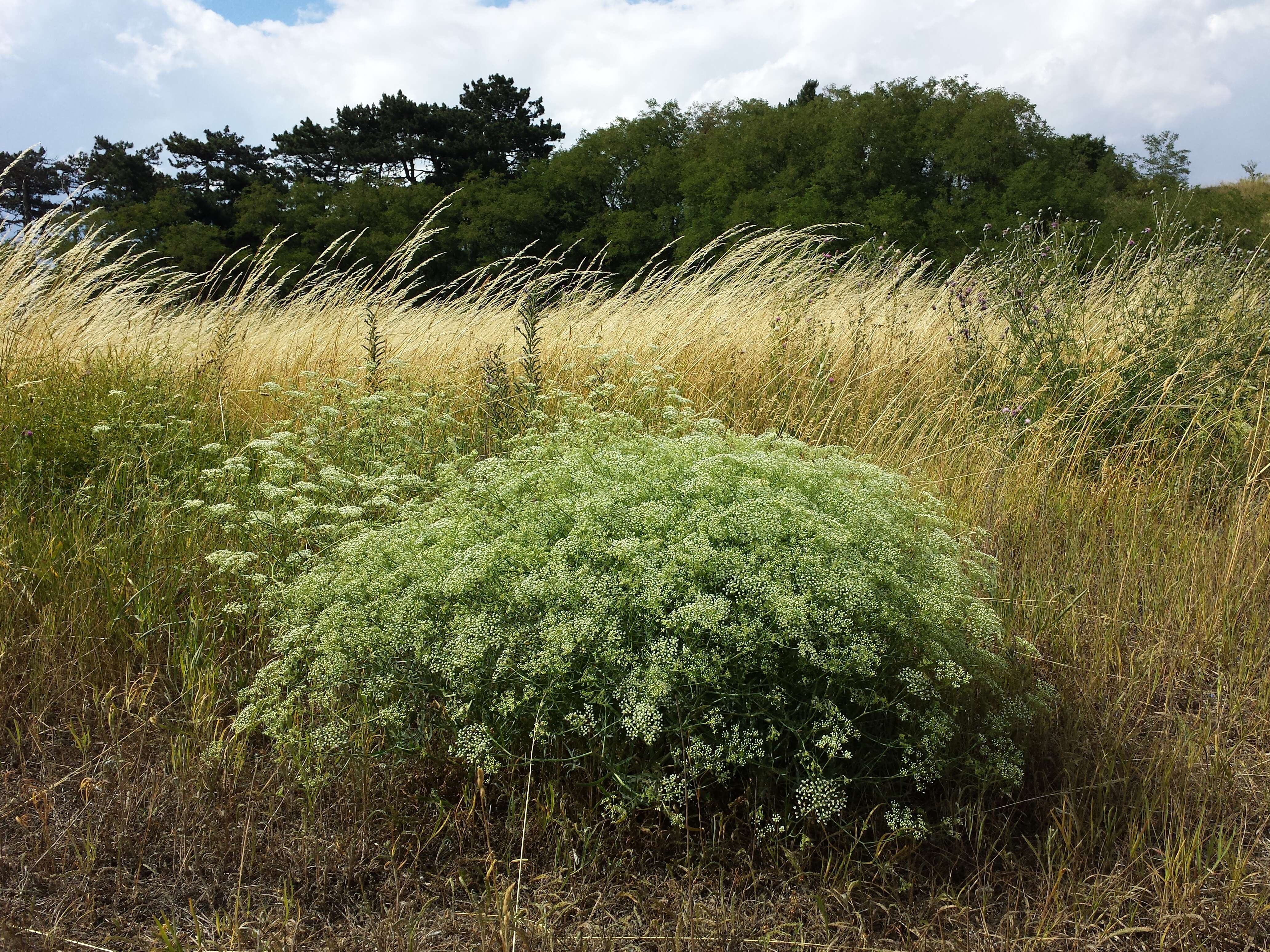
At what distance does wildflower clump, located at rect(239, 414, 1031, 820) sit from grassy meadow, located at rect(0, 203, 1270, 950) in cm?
13

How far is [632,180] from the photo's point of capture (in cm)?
3206

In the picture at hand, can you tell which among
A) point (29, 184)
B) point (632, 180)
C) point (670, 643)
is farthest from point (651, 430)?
point (632, 180)

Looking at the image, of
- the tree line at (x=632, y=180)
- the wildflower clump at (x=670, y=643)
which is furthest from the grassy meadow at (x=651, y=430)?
the tree line at (x=632, y=180)

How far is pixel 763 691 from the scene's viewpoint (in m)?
1.65

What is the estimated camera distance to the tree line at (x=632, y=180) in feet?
85.3

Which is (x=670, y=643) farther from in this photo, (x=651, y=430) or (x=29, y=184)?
(x=29, y=184)

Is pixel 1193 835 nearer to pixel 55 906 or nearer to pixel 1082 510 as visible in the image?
pixel 1082 510

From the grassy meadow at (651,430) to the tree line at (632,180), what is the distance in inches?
761

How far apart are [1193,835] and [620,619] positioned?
1.36 meters

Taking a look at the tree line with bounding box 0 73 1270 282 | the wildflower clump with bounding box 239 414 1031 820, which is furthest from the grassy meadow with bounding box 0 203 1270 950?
the tree line with bounding box 0 73 1270 282

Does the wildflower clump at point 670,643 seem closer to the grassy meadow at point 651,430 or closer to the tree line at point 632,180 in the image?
the grassy meadow at point 651,430

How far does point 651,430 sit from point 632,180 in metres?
31.1

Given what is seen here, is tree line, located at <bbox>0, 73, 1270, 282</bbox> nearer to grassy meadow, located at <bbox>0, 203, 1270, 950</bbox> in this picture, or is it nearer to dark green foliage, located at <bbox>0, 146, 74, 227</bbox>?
dark green foliage, located at <bbox>0, 146, 74, 227</bbox>

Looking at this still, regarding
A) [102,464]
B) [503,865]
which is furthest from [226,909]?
[102,464]
